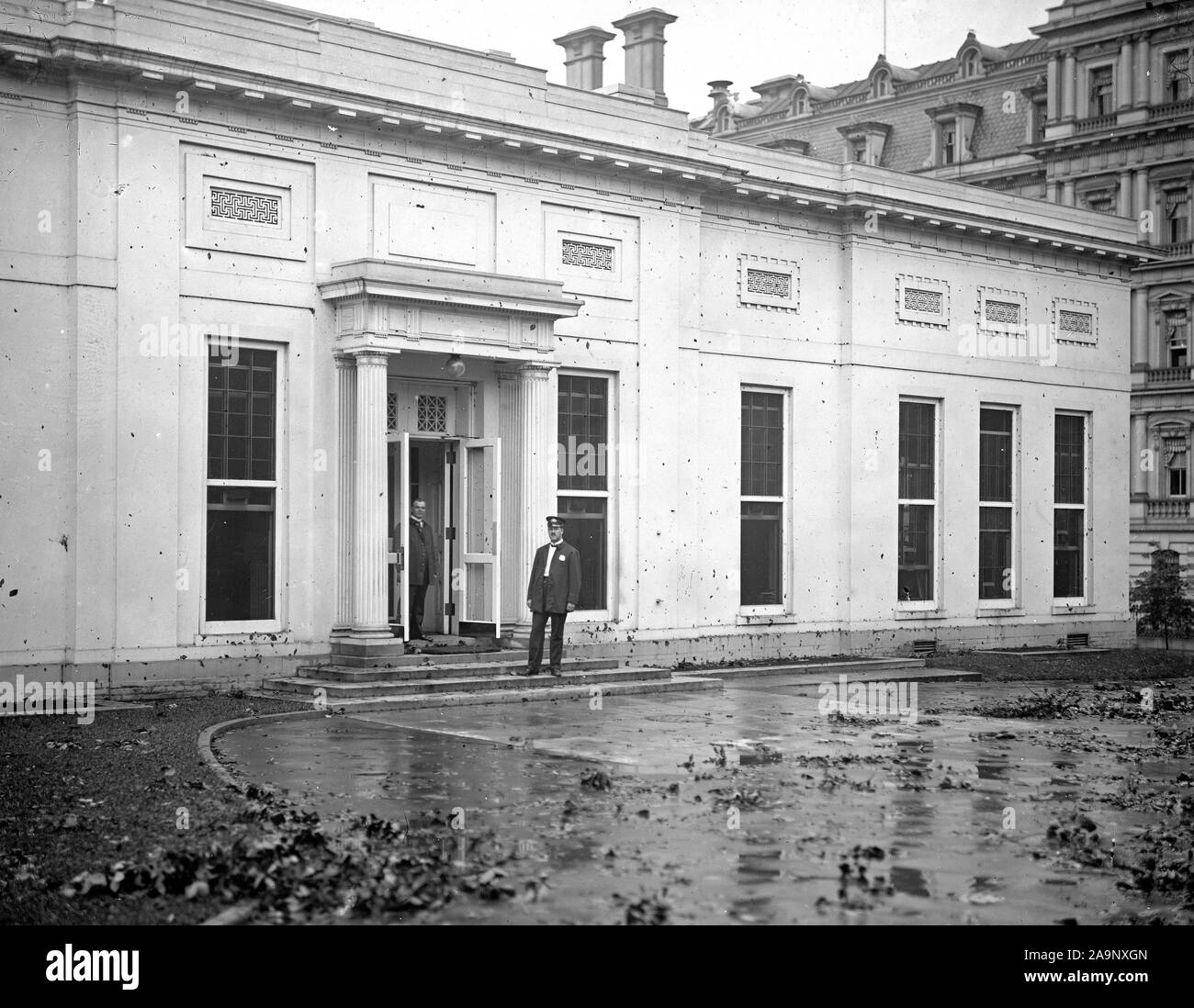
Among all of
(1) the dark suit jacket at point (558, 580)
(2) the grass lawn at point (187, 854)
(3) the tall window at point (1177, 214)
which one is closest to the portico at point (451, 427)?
(1) the dark suit jacket at point (558, 580)

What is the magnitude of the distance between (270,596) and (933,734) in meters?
8.25

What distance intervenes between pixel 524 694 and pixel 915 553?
10.9 meters

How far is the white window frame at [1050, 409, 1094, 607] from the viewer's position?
95.2 feet

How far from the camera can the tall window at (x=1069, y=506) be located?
29.2 metres

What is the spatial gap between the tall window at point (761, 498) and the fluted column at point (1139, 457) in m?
30.9

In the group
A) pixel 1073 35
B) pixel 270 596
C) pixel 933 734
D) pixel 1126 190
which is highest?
pixel 1073 35

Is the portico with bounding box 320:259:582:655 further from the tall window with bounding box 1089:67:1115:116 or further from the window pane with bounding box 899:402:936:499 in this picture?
the tall window with bounding box 1089:67:1115:116

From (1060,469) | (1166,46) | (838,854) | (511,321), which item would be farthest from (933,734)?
(1166,46)

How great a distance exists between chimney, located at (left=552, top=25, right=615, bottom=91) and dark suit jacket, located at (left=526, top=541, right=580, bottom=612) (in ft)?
36.6

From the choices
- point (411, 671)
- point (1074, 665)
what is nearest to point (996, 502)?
point (1074, 665)

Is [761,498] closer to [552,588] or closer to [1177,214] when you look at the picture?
[552,588]

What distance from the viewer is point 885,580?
84.6 feet

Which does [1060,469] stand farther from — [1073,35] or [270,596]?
[1073,35]

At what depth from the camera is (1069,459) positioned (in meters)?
29.6
